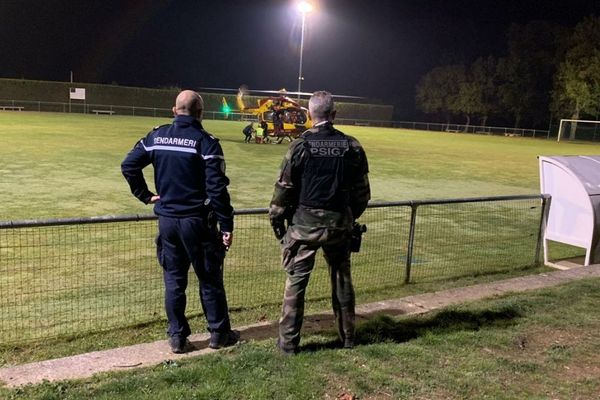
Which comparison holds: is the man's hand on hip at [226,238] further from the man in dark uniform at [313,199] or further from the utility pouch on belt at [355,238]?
the utility pouch on belt at [355,238]

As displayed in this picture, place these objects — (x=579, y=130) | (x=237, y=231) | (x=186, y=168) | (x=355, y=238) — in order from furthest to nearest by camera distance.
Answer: (x=579, y=130) < (x=237, y=231) < (x=355, y=238) < (x=186, y=168)

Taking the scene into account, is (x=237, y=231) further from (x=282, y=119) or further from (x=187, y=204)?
(x=282, y=119)

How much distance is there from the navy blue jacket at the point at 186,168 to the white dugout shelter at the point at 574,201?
18.1ft

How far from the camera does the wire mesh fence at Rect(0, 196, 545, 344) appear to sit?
5289mm

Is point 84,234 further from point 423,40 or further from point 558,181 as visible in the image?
point 423,40

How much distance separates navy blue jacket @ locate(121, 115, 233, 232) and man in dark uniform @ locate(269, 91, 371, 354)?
0.43 m

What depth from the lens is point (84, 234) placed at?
8.28 meters

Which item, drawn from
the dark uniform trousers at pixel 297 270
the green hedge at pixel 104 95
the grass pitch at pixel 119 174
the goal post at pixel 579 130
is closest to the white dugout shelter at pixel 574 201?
the dark uniform trousers at pixel 297 270

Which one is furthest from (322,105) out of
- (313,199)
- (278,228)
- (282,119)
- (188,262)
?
(282,119)

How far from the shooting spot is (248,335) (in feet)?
15.5

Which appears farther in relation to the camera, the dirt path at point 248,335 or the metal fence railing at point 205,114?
the metal fence railing at point 205,114

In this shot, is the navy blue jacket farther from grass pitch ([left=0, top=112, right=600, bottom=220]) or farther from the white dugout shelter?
grass pitch ([left=0, top=112, right=600, bottom=220])

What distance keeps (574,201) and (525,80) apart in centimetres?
6189

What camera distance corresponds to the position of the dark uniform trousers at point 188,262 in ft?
13.8
